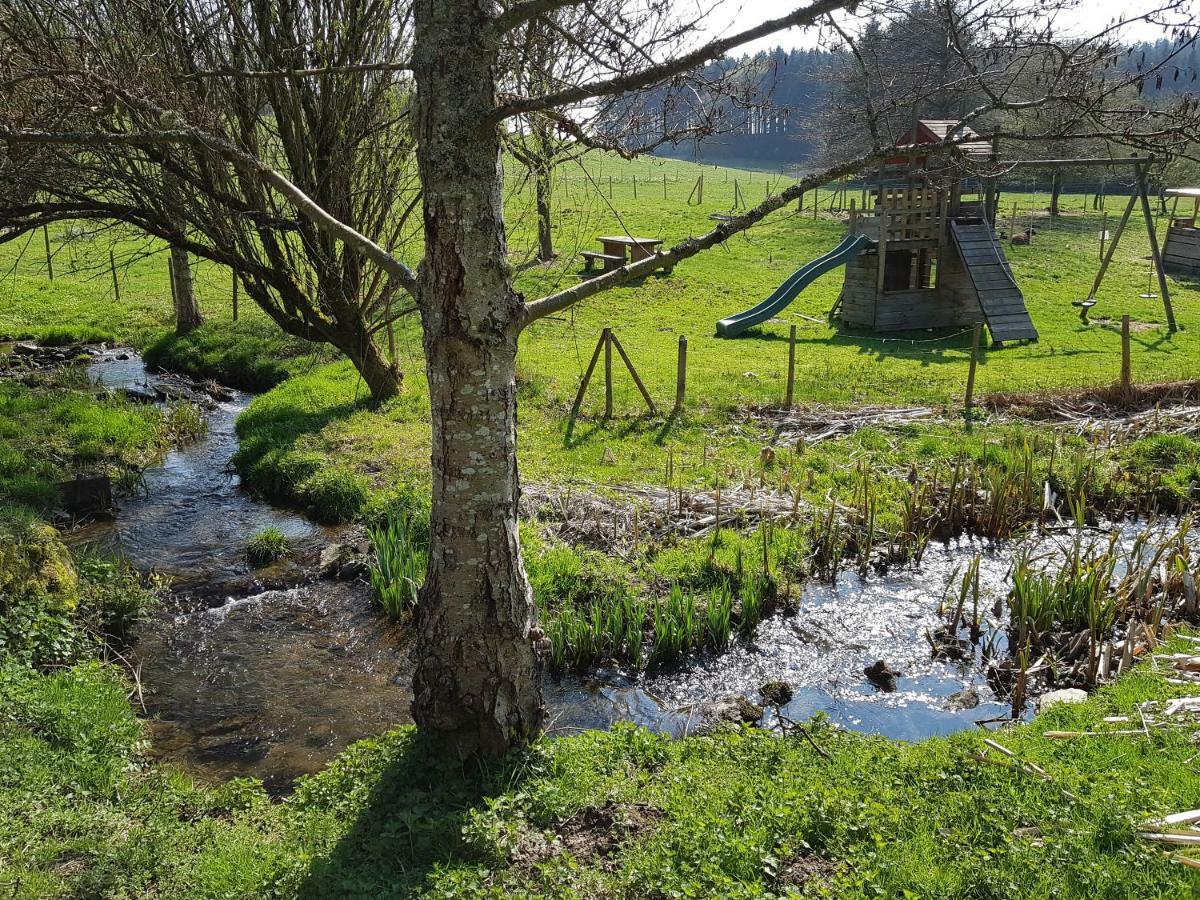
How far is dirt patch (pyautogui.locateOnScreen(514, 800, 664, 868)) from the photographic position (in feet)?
16.3

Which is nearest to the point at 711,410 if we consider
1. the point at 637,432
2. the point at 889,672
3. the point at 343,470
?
the point at 637,432

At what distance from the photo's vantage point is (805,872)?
482cm

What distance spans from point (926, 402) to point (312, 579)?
9896 millimetres

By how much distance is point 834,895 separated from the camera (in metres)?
4.58

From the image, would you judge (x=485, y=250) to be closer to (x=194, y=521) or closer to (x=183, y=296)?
(x=194, y=521)

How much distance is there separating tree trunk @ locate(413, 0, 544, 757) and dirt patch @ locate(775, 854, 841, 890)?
71.6 inches

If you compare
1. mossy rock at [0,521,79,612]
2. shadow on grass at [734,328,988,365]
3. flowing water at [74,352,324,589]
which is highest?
shadow on grass at [734,328,988,365]

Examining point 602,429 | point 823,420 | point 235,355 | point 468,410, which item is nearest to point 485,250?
point 468,410

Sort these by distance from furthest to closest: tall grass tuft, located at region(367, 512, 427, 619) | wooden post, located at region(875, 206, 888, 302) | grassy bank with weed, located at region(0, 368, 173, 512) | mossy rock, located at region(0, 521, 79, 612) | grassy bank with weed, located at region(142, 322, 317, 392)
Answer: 1. wooden post, located at region(875, 206, 888, 302)
2. grassy bank with weed, located at region(142, 322, 317, 392)
3. grassy bank with weed, located at region(0, 368, 173, 512)
4. tall grass tuft, located at region(367, 512, 427, 619)
5. mossy rock, located at region(0, 521, 79, 612)

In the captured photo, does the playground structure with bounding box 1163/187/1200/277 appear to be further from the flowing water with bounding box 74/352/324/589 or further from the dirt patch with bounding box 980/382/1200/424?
the flowing water with bounding box 74/352/324/589

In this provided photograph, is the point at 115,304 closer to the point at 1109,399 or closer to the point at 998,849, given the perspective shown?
the point at 1109,399

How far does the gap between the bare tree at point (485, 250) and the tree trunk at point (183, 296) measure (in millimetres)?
13900

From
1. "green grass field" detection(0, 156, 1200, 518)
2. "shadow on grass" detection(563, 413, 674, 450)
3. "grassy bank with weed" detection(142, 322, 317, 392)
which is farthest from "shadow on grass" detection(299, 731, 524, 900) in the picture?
"grassy bank with weed" detection(142, 322, 317, 392)

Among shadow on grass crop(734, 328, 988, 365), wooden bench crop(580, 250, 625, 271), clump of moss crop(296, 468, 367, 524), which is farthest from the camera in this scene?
wooden bench crop(580, 250, 625, 271)
